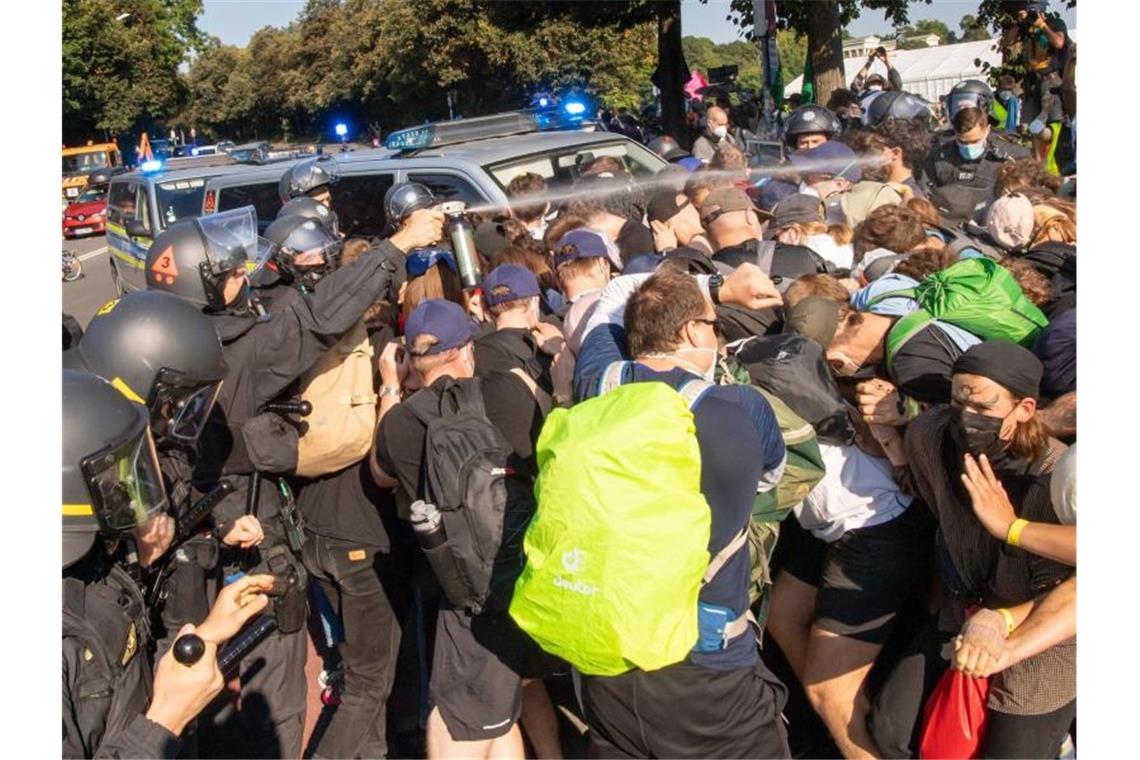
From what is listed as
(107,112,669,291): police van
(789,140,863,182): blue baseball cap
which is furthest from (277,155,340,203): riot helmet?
(789,140,863,182): blue baseball cap

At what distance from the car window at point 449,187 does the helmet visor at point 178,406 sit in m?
4.27

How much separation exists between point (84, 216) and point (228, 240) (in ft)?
76.4

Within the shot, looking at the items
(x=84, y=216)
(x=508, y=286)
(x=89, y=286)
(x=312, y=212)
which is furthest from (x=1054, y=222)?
(x=84, y=216)

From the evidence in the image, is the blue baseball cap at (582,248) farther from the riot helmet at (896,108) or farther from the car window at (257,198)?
the car window at (257,198)

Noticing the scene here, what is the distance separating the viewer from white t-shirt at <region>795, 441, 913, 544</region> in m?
3.22

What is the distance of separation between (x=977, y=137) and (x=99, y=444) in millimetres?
5947

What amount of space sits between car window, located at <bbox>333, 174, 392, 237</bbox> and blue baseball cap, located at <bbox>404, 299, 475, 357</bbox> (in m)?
4.55

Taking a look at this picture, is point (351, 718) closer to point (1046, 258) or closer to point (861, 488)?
point (861, 488)

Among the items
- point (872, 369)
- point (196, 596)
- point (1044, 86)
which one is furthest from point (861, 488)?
point (1044, 86)

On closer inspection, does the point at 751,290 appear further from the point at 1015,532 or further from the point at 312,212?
the point at 312,212

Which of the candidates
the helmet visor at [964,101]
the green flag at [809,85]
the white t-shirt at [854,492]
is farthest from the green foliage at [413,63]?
the white t-shirt at [854,492]

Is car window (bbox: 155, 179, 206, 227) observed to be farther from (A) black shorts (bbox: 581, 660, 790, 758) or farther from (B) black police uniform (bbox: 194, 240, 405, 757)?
(A) black shorts (bbox: 581, 660, 790, 758)

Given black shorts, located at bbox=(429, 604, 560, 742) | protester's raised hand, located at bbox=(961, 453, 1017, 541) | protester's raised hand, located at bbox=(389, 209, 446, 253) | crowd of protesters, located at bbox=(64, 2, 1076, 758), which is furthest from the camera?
protester's raised hand, located at bbox=(389, 209, 446, 253)

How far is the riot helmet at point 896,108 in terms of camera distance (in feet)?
27.8
